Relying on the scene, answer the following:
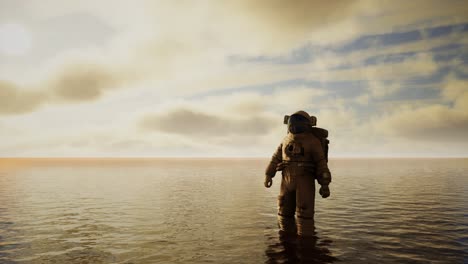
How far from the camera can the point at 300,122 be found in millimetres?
9969

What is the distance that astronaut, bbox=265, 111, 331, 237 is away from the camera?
30.7ft

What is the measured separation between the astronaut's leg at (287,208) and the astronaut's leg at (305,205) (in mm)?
518

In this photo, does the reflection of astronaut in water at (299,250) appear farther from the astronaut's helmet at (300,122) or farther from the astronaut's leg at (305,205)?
the astronaut's helmet at (300,122)

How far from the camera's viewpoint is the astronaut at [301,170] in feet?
30.7

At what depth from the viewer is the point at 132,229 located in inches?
448

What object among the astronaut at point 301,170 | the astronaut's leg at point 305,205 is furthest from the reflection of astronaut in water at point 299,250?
the astronaut at point 301,170

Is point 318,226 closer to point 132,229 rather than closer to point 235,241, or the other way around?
point 235,241

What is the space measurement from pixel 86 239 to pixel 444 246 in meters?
10.8

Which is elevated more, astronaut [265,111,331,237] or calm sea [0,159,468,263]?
astronaut [265,111,331,237]

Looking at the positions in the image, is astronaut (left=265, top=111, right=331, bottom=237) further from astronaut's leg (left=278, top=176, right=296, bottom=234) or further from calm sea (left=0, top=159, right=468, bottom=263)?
calm sea (left=0, top=159, right=468, bottom=263)

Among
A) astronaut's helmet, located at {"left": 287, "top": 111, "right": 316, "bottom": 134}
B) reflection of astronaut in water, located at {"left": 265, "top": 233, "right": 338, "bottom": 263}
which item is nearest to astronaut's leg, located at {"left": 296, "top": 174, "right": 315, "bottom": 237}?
reflection of astronaut in water, located at {"left": 265, "top": 233, "right": 338, "bottom": 263}

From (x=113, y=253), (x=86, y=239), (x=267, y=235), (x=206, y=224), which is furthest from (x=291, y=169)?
(x=86, y=239)

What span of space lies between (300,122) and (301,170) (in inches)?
60.4

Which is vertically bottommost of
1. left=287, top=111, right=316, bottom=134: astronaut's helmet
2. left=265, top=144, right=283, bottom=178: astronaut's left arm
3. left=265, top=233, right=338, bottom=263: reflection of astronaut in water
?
left=265, top=233, right=338, bottom=263: reflection of astronaut in water
